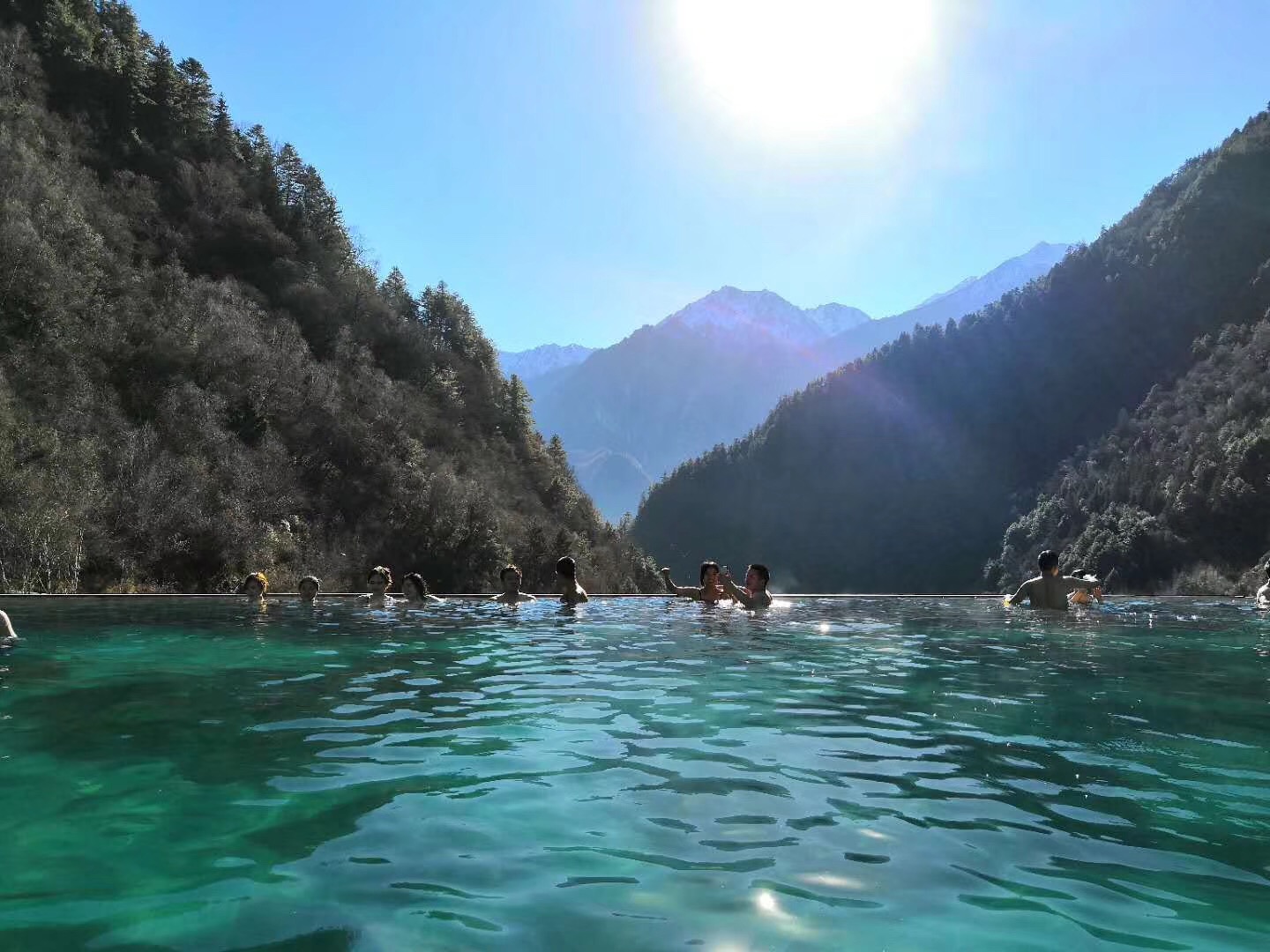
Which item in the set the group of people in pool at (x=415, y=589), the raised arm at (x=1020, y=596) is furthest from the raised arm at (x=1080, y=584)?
the group of people in pool at (x=415, y=589)

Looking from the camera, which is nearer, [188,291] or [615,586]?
[188,291]

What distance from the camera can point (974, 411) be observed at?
143 meters

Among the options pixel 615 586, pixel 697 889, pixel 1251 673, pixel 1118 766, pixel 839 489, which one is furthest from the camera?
pixel 839 489

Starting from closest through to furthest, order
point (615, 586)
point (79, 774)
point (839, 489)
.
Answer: point (79, 774) < point (615, 586) < point (839, 489)

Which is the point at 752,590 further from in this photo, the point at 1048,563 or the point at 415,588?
the point at 415,588

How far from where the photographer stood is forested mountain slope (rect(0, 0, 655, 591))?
28.7 m

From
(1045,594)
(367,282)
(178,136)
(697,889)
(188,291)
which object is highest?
(178,136)

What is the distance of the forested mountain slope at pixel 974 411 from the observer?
362 feet

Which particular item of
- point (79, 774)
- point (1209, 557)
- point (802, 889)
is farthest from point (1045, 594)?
point (1209, 557)

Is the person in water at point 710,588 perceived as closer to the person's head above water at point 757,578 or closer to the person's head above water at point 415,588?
the person's head above water at point 757,578

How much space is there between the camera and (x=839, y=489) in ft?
506

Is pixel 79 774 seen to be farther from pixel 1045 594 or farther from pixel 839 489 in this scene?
pixel 839 489

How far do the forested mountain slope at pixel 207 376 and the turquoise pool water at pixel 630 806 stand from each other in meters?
21.3

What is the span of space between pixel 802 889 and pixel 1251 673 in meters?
8.81
